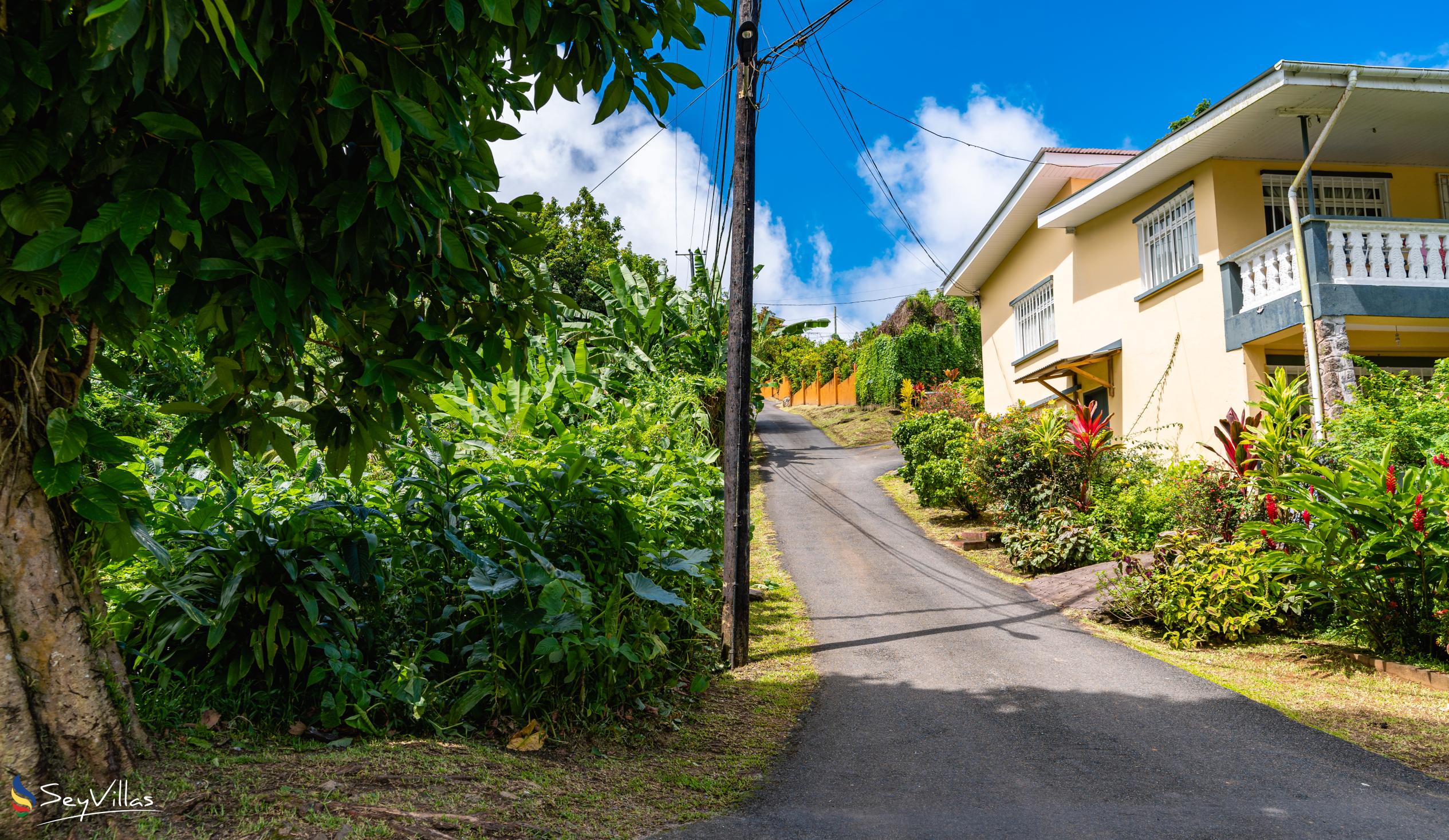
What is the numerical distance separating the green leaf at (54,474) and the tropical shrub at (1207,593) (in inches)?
358

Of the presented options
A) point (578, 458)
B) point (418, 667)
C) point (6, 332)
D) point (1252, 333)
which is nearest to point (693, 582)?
point (578, 458)

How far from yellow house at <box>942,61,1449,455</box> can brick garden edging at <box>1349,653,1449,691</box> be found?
398cm

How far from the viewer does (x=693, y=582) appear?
7.52 metres

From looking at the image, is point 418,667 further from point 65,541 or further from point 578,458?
point 65,541

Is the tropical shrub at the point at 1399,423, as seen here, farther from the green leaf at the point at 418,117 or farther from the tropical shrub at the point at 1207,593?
the green leaf at the point at 418,117

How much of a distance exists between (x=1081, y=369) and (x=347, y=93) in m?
15.7

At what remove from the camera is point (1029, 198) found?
16703mm

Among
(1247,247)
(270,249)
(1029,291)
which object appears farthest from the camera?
(1029,291)

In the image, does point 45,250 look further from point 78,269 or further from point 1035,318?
point 1035,318

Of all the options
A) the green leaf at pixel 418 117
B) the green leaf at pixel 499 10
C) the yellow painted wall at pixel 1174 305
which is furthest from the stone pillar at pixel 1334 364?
the green leaf at pixel 418 117

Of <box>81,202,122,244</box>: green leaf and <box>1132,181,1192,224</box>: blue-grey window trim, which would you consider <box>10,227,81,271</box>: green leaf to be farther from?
<box>1132,181,1192,224</box>: blue-grey window trim

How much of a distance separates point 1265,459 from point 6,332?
1024 cm

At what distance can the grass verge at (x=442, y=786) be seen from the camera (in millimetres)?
2797

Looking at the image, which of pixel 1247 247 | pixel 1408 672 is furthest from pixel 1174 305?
pixel 1408 672
